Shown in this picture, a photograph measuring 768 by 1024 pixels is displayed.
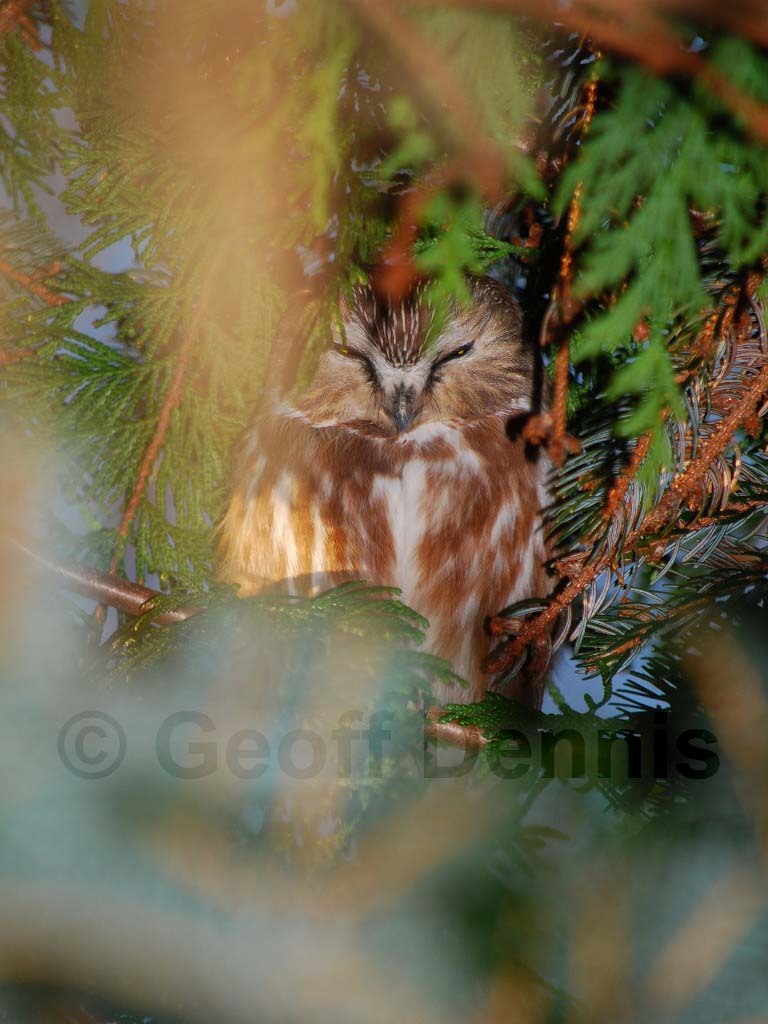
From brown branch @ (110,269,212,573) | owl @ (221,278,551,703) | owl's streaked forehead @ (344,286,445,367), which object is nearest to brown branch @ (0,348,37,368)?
brown branch @ (110,269,212,573)

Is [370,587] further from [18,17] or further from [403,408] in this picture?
[18,17]

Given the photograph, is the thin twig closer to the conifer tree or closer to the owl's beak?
the conifer tree

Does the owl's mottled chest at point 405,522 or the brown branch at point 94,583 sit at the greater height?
the owl's mottled chest at point 405,522

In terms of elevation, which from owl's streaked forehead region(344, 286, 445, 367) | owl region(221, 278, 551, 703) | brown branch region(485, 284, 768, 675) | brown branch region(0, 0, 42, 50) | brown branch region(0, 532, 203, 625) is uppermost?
brown branch region(0, 0, 42, 50)

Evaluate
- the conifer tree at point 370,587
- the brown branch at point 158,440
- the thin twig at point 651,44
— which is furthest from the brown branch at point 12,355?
the thin twig at point 651,44

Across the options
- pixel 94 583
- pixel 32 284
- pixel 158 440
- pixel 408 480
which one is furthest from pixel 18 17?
pixel 408 480

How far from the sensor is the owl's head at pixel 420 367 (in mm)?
1866

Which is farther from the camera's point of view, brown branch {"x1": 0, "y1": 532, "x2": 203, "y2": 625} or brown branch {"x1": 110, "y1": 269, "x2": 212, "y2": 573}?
brown branch {"x1": 110, "y1": 269, "x2": 212, "y2": 573}

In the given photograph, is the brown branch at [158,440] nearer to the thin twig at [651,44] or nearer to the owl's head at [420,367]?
the owl's head at [420,367]

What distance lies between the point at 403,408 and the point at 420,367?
0.35ft

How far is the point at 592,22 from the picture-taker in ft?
3.18

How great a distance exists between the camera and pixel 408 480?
1890 mm

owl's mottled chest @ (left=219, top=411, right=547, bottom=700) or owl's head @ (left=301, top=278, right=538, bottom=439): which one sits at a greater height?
owl's head @ (left=301, top=278, right=538, bottom=439)

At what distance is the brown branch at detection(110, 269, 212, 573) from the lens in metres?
1.49
